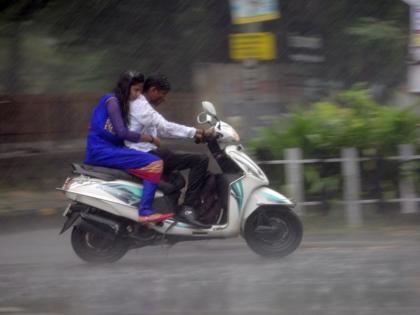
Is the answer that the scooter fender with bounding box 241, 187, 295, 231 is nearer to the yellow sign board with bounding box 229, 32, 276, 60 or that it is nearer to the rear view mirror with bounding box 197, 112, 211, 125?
the rear view mirror with bounding box 197, 112, 211, 125

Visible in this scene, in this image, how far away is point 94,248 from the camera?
7426mm

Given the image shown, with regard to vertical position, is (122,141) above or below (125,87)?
below

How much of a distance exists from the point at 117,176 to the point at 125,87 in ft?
2.50

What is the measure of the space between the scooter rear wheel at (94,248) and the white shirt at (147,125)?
2.81 ft

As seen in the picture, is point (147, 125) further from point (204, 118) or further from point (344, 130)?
point (344, 130)

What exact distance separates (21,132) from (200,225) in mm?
6710

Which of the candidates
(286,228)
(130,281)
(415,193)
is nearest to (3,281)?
(130,281)

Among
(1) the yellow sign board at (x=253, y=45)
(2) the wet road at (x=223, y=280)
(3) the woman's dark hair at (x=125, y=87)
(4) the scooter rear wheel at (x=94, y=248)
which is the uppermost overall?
(1) the yellow sign board at (x=253, y=45)

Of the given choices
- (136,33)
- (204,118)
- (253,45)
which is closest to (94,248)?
(204,118)

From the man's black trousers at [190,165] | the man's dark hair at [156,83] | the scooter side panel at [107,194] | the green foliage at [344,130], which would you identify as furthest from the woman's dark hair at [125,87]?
the green foliage at [344,130]

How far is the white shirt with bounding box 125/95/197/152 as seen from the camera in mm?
7270

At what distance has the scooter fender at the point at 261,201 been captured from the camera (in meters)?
7.33

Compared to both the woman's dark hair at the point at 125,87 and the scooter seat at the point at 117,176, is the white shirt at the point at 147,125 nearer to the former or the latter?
the woman's dark hair at the point at 125,87

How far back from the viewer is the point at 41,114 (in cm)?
1350
